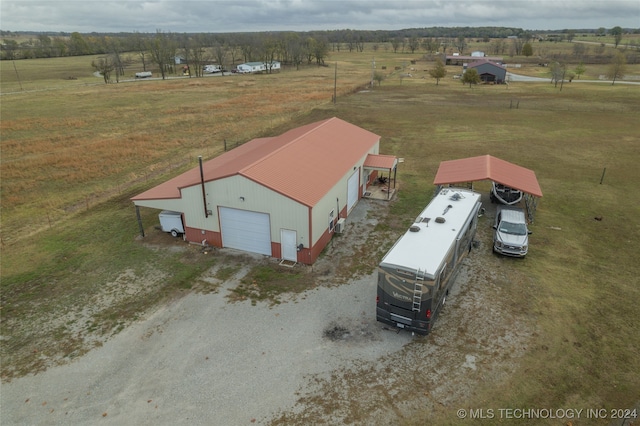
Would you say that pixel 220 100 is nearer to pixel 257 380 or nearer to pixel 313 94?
pixel 313 94

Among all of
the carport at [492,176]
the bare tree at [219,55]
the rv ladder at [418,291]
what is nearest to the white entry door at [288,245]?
the rv ladder at [418,291]

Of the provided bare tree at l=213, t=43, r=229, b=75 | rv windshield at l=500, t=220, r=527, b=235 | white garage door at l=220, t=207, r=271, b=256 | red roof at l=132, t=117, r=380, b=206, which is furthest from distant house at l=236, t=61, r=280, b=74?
rv windshield at l=500, t=220, r=527, b=235

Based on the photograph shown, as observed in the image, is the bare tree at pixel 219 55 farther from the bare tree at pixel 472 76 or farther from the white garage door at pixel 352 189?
the white garage door at pixel 352 189

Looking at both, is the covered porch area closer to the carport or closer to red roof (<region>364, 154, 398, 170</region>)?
red roof (<region>364, 154, 398, 170</region>)

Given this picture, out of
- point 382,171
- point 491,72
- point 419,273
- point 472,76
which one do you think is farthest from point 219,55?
point 419,273

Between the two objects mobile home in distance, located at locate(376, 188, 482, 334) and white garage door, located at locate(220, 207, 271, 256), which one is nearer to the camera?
mobile home in distance, located at locate(376, 188, 482, 334)

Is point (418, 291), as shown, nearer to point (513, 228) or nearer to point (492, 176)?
point (513, 228)

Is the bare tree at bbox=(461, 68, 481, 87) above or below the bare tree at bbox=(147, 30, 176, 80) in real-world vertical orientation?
below

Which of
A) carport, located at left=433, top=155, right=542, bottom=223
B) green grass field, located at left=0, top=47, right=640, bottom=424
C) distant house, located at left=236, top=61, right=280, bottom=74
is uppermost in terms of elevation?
distant house, located at left=236, top=61, right=280, bottom=74
